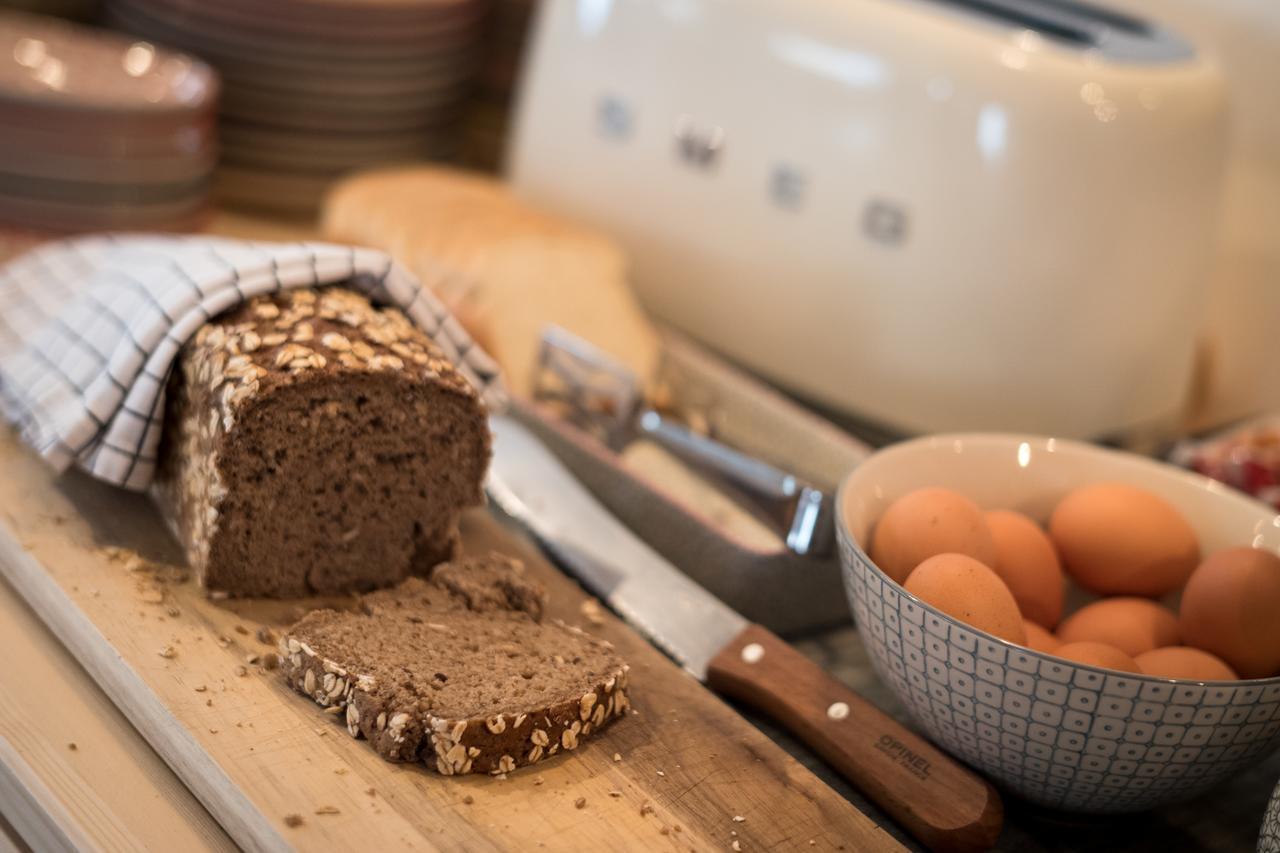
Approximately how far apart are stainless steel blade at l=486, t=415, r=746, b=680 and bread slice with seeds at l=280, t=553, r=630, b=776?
0.27 feet

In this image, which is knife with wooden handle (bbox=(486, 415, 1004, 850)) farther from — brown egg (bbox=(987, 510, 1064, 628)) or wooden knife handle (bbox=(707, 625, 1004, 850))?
brown egg (bbox=(987, 510, 1064, 628))

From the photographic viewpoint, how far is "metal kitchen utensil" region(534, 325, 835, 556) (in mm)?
1122

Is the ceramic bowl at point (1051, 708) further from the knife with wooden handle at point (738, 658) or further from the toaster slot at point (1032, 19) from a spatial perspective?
the toaster slot at point (1032, 19)

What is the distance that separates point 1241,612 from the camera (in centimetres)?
95

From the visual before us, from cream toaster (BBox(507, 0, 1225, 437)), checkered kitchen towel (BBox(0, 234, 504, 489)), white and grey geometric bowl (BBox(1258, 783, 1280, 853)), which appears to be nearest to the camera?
white and grey geometric bowl (BBox(1258, 783, 1280, 853))

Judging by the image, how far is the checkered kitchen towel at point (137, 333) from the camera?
1.08 meters

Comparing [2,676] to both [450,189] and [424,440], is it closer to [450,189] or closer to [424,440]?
[424,440]

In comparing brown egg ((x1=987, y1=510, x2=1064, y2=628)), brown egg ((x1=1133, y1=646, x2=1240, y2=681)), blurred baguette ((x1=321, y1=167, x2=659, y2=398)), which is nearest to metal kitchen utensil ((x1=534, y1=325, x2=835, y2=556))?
blurred baguette ((x1=321, y1=167, x2=659, y2=398))

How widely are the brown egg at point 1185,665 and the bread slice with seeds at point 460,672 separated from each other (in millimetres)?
381

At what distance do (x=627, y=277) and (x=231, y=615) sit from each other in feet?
2.48

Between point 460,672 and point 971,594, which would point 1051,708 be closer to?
point 971,594

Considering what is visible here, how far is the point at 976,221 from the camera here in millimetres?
1328

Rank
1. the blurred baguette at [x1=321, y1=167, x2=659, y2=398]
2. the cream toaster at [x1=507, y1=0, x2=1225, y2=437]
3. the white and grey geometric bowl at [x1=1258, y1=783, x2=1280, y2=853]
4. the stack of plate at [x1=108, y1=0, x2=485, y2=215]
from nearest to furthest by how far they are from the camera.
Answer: the white and grey geometric bowl at [x1=1258, y1=783, x2=1280, y2=853], the cream toaster at [x1=507, y1=0, x2=1225, y2=437], the blurred baguette at [x1=321, y1=167, x2=659, y2=398], the stack of plate at [x1=108, y1=0, x2=485, y2=215]

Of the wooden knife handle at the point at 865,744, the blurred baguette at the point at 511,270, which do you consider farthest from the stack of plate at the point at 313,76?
the wooden knife handle at the point at 865,744
